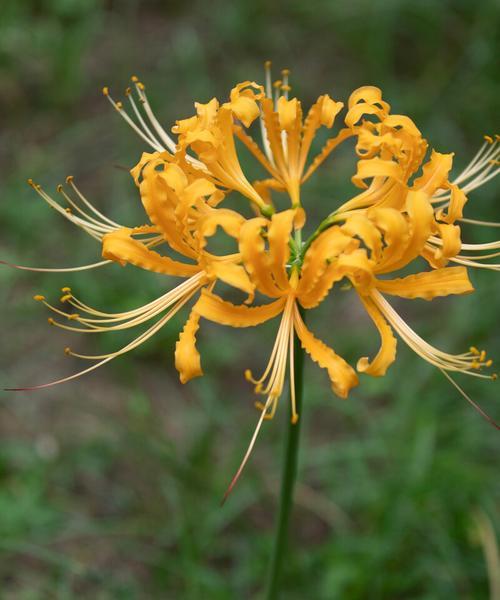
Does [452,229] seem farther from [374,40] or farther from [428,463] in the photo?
Answer: [374,40]

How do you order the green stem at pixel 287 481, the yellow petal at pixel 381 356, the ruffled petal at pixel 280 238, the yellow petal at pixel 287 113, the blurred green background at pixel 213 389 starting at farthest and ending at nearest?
the blurred green background at pixel 213 389
the yellow petal at pixel 287 113
the green stem at pixel 287 481
the yellow petal at pixel 381 356
the ruffled petal at pixel 280 238

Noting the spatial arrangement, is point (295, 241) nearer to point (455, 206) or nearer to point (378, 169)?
point (378, 169)

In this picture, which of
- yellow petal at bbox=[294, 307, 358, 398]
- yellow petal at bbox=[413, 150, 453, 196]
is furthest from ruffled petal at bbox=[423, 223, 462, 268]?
yellow petal at bbox=[294, 307, 358, 398]

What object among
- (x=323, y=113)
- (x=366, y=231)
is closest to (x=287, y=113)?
(x=323, y=113)

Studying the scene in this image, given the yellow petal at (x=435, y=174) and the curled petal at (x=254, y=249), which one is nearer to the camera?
the curled petal at (x=254, y=249)

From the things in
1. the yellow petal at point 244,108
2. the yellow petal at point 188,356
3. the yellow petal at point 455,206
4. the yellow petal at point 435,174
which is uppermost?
the yellow petal at point 244,108

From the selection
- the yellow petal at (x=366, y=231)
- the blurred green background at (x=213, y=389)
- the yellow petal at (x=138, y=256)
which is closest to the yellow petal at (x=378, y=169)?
the yellow petal at (x=366, y=231)

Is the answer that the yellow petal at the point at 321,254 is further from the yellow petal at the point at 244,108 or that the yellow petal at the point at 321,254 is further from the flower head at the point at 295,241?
the yellow petal at the point at 244,108
